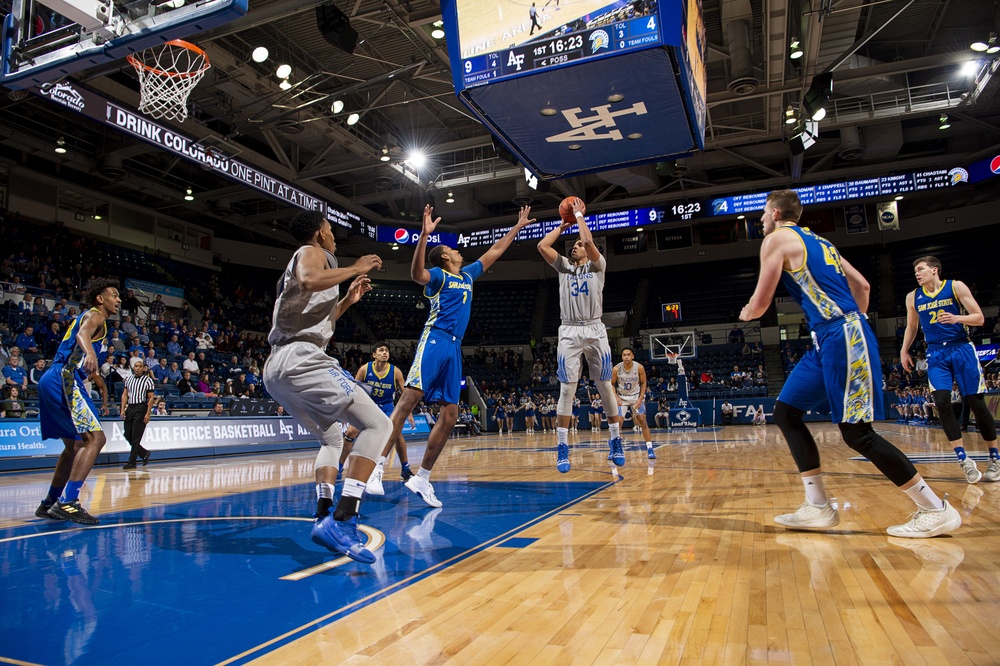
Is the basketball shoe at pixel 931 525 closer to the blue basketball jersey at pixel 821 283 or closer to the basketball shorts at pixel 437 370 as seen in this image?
the blue basketball jersey at pixel 821 283

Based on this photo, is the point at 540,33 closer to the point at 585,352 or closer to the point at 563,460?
the point at 585,352

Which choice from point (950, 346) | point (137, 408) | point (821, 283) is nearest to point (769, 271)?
point (821, 283)

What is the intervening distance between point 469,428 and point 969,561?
70.3 feet

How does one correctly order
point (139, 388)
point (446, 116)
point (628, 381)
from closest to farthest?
point (628, 381)
point (139, 388)
point (446, 116)

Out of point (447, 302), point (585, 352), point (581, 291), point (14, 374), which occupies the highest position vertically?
point (581, 291)

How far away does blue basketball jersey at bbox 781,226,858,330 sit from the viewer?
339 cm

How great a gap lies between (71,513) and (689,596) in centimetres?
435

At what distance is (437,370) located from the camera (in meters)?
4.99

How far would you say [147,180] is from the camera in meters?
23.0

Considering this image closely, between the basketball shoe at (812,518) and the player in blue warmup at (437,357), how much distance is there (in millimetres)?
2424

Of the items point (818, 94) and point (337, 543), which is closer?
point (337, 543)

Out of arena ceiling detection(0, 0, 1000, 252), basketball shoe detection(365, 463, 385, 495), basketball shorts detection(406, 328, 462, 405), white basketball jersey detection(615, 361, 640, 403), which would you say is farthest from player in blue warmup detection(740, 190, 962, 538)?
arena ceiling detection(0, 0, 1000, 252)

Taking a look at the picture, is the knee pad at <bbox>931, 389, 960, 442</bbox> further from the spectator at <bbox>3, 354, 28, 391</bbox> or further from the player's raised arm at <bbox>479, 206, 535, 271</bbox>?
the spectator at <bbox>3, 354, 28, 391</bbox>

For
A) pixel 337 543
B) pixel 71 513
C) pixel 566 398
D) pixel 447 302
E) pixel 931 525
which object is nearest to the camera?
pixel 337 543
